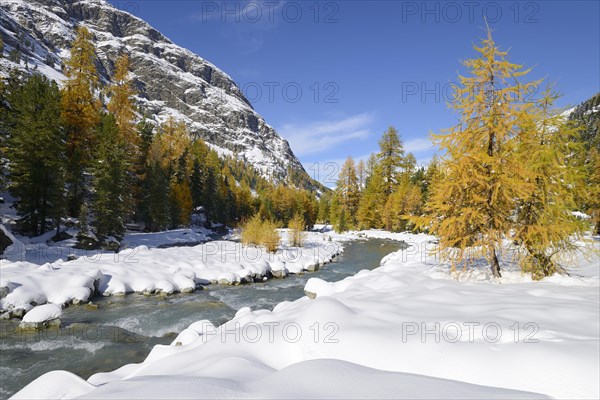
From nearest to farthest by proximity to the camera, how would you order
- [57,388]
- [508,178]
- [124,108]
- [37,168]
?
[57,388]
[508,178]
[37,168]
[124,108]

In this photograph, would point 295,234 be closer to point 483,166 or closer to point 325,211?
point 483,166

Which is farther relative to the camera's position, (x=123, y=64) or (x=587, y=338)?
(x=123, y=64)

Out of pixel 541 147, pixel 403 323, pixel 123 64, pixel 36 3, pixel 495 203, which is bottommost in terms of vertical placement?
pixel 403 323

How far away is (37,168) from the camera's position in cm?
1925

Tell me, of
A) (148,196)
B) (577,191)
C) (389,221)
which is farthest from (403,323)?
(389,221)

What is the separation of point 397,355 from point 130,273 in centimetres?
1321

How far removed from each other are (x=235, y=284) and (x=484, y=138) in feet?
38.8

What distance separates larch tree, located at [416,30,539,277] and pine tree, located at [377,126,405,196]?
39364 mm

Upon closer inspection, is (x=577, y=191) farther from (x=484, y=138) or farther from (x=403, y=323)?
(x=403, y=323)

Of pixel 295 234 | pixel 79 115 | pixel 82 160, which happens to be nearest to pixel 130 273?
pixel 295 234

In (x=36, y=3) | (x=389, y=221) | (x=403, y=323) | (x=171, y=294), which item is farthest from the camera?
(x=36, y=3)

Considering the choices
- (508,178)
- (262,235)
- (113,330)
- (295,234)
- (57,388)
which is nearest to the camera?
(57,388)

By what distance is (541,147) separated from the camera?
749cm

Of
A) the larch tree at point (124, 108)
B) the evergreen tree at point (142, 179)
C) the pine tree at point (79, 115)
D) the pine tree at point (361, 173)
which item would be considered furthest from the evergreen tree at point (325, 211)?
the pine tree at point (79, 115)
